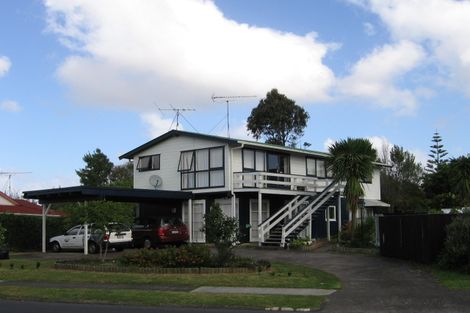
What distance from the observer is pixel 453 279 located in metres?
15.5

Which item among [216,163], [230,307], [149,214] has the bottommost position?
[230,307]

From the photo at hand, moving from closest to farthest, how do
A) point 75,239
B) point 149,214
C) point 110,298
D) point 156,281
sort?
point 110,298
point 156,281
point 75,239
point 149,214

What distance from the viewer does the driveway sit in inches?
460

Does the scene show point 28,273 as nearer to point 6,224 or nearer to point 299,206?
point 6,224

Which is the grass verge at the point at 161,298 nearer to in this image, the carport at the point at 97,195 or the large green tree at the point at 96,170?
the carport at the point at 97,195

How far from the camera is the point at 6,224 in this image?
31.1m

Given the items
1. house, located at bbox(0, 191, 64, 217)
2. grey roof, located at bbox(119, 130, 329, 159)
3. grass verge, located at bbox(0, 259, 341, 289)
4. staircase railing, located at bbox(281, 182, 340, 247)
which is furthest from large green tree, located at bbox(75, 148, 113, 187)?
grass verge, located at bbox(0, 259, 341, 289)

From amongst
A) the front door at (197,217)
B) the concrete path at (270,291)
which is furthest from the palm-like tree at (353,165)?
the concrete path at (270,291)

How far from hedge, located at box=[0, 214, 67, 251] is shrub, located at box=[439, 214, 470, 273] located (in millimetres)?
20765

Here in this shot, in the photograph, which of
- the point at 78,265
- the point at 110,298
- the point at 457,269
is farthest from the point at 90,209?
the point at 457,269

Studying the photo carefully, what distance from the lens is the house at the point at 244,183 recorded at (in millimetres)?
30953

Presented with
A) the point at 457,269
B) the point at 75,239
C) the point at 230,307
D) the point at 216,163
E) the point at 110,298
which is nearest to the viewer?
the point at 230,307

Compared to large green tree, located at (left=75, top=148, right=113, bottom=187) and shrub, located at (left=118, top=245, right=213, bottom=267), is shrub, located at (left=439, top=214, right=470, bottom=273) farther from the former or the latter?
large green tree, located at (left=75, top=148, right=113, bottom=187)

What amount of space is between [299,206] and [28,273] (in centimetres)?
1733
